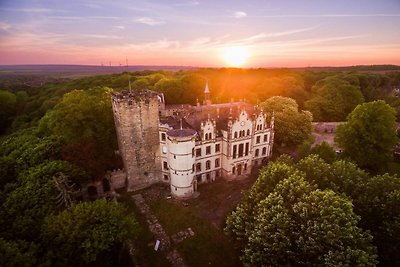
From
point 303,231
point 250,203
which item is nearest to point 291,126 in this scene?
point 250,203

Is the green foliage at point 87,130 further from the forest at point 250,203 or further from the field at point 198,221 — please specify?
the field at point 198,221

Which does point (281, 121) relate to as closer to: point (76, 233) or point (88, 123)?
point (88, 123)

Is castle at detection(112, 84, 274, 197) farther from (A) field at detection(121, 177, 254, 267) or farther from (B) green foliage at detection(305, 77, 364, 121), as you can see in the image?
(B) green foliage at detection(305, 77, 364, 121)

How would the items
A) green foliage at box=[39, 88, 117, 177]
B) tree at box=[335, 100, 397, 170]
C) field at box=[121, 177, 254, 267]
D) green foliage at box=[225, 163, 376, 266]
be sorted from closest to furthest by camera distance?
green foliage at box=[225, 163, 376, 266]
field at box=[121, 177, 254, 267]
green foliage at box=[39, 88, 117, 177]
tree at box=[335, 100, 397, 170]

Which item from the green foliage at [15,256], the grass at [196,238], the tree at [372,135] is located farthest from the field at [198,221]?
the tree at [372,135]

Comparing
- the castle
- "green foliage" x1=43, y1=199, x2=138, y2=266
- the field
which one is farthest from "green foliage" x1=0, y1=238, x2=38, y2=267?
the castle

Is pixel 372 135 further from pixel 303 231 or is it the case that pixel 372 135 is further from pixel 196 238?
pixel 196 238
